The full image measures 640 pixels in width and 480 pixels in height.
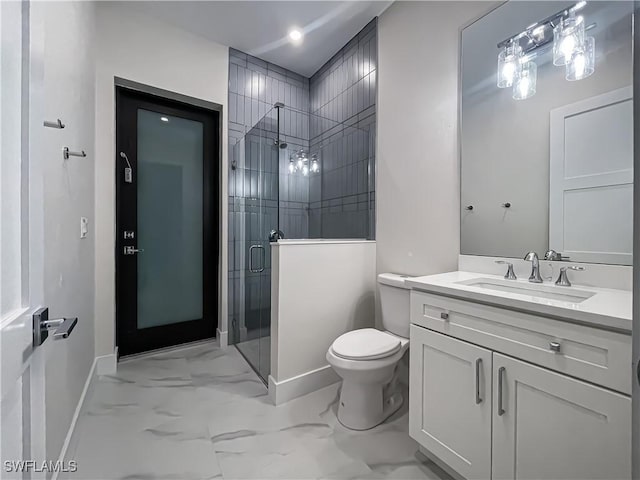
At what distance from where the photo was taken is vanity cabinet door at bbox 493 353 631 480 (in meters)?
0.83

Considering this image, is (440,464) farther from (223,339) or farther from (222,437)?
(223,339)

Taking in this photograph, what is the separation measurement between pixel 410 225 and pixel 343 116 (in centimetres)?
134

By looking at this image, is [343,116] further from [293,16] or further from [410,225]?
[410,225]

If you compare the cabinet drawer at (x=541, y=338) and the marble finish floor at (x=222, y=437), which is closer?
the cabinet drawer at (x=541, y=338)

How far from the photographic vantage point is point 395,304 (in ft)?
6.43

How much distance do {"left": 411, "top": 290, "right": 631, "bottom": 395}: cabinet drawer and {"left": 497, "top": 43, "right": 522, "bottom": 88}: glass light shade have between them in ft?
4.07

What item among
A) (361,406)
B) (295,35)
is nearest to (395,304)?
(361,406)

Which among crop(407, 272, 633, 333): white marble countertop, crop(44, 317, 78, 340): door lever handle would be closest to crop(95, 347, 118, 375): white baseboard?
crop(44, 317, 78, 340): door lever handle

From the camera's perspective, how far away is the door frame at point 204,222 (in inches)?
94.4

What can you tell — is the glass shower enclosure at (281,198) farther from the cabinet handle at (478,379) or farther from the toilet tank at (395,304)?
the cabinet handle at (478,379)

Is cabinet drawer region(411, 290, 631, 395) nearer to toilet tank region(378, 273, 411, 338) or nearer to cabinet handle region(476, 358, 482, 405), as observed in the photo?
cabinet handle region(476, 358, 482, 405)

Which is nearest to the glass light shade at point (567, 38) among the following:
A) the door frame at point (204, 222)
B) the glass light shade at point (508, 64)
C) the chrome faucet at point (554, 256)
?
the glass light shade at point (508, 64)

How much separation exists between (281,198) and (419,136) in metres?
1.14

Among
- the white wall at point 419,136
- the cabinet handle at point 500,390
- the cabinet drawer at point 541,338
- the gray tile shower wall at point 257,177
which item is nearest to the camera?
the cabinet drawer at point 541,338
